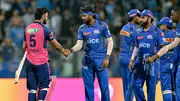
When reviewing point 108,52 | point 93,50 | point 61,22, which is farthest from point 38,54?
point 61,22

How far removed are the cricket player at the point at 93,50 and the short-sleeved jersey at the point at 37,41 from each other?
3.35 ft

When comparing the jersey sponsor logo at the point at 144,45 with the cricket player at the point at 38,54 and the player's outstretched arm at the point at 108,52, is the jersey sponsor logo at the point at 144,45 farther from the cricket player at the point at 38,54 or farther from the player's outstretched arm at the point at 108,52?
the cricket player at the point at 38,54

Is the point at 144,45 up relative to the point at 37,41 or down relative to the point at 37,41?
down

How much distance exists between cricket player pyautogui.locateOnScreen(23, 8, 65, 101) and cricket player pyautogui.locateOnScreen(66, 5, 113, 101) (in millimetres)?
1031

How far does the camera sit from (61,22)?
76.1 feet

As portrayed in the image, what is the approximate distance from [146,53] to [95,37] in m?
1.27

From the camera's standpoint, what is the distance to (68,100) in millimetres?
19656

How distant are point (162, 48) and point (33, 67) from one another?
Result: 286 cm

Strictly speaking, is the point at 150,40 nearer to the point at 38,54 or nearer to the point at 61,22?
the point at 38,54

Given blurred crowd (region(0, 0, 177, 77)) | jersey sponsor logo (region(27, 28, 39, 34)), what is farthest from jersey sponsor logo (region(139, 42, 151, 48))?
blurred crowd (region(0, 0, 177, 77))

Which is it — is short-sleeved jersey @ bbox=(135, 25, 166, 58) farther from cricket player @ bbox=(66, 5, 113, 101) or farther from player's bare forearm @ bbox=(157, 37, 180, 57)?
cricket player @ bbox=(66, 5, 113, 101)

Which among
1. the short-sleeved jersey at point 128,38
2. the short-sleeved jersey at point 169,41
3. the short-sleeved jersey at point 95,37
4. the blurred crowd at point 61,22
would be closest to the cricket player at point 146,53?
the short-sleeved jersey at point 169,41

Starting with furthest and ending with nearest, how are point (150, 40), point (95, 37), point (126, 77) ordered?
point (126, 77) → point (95, 37) → point (150, 40)

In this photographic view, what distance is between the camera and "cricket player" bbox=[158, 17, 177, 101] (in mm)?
16734
